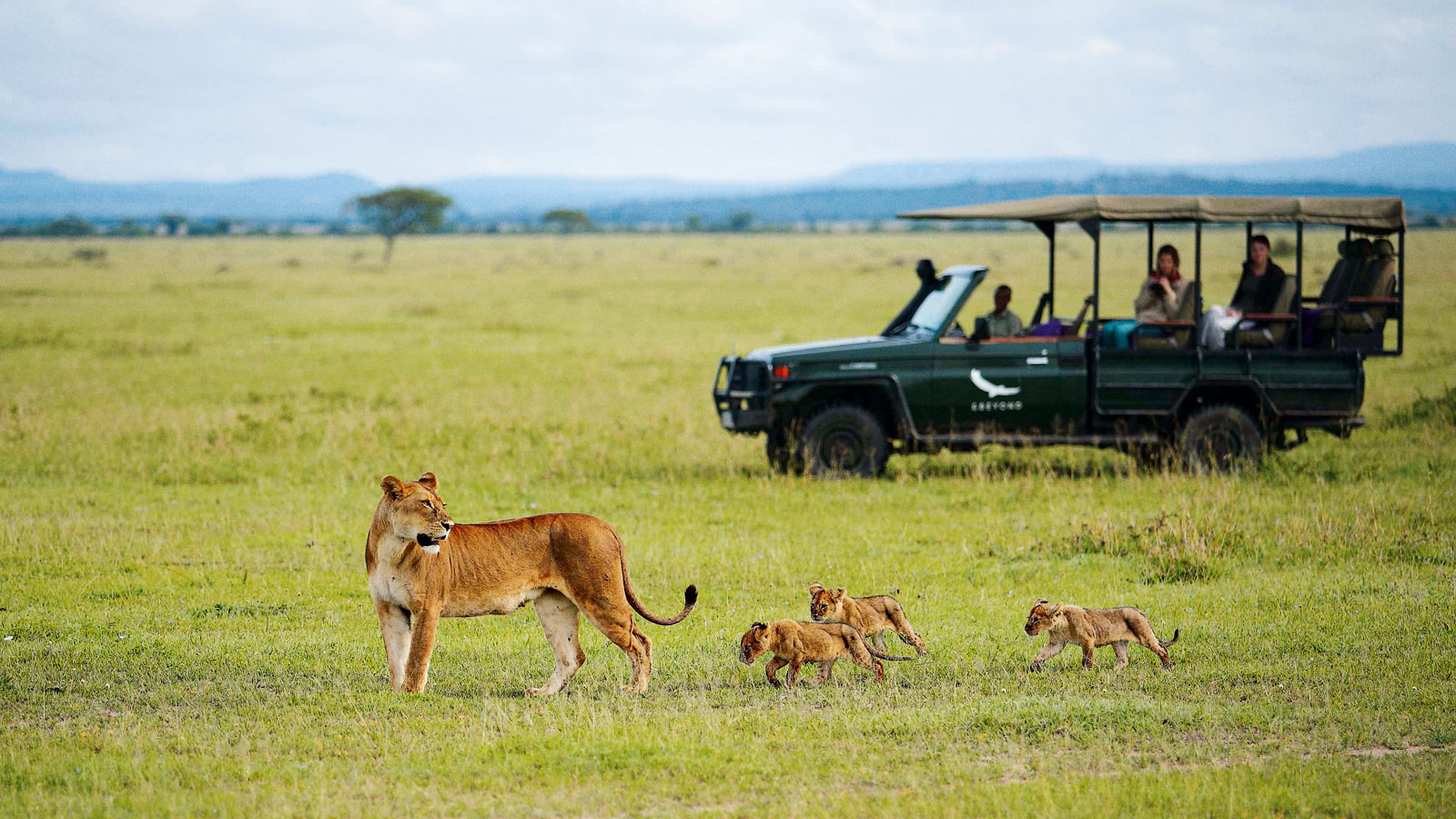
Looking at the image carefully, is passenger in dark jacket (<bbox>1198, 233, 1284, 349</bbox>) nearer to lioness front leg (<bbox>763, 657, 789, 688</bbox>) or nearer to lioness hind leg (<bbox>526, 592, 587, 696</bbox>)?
lioness front leg (<bbox>763, 657, 789, 688</bbox>)

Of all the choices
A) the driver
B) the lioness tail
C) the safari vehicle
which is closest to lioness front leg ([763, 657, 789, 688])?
the lioness tail

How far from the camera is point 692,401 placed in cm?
2123

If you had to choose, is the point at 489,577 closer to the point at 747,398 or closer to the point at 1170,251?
the point at 747,398

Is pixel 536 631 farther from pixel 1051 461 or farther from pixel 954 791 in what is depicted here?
pixel 1051 461

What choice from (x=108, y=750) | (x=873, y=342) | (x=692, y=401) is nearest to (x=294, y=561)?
(x=108, y=750)

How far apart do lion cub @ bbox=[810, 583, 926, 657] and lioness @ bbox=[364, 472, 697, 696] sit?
0.82 meters

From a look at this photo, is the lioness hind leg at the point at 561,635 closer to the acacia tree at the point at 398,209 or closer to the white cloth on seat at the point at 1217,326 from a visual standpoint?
the white cloth on seat at the point at 1217,326

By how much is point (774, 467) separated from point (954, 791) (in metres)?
8.71

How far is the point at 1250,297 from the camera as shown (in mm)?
14359

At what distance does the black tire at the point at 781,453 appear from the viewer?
14166 millimetres

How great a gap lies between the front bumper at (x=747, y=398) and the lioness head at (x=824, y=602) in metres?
6.39

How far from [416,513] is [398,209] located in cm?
9833

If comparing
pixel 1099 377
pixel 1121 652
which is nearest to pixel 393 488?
Answer: pixel 1121 652

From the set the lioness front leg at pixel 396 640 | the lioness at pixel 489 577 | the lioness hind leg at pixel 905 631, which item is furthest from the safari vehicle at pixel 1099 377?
the lioness front leg at pixel 396 640
